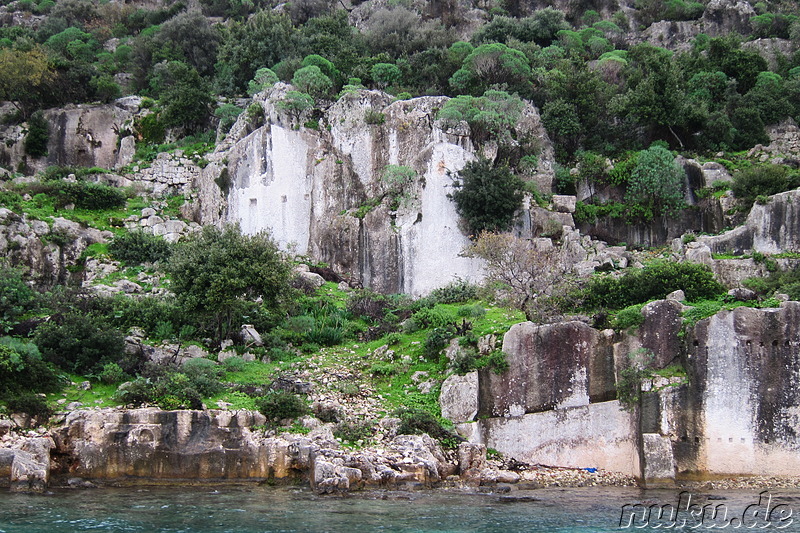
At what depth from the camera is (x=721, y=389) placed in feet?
81.9

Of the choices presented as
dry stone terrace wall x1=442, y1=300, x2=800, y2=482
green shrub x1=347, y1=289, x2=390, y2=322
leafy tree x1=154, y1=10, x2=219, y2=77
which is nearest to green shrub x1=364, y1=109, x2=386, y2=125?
green shrub x1=347, y1=289, x2=390, y2=322

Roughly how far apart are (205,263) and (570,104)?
25542 millimetres

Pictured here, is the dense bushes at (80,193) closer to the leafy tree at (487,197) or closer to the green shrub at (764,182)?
the leafy tree at (487,197)

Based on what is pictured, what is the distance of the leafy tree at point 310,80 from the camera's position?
46.2 meters

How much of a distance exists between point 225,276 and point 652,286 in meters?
16.2

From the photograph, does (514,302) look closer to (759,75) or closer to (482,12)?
(759,75)

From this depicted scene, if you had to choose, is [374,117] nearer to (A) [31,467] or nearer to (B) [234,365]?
(B) [234,365]

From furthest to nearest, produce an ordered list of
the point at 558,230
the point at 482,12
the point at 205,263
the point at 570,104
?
the point at 482,12 < the point at 570,104 < the point at 558,230 < the point at 205,263

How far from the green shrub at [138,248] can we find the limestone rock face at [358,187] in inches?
177

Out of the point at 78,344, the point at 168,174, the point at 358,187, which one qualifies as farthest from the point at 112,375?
the point at 168,174

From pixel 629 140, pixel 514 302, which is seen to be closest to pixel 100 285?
pixel 514 302

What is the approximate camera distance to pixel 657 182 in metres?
41.6

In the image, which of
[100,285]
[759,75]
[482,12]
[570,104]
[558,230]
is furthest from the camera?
[482,12]

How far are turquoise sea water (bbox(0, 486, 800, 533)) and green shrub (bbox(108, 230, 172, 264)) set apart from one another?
750 inches
